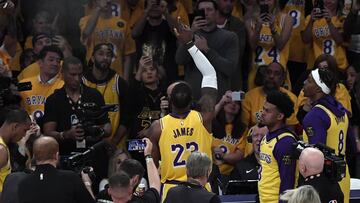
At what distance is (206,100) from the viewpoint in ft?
32.8

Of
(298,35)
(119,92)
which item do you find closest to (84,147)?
(119,92)

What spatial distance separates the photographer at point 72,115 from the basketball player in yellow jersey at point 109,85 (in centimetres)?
38

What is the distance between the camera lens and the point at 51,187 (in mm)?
8219

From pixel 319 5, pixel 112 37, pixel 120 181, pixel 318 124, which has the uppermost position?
pixel 319 5

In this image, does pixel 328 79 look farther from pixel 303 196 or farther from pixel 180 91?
pixel 303 196

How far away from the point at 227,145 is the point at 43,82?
2356 millimetres

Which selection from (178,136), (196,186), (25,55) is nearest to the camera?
(196,186)

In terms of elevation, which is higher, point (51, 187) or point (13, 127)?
point (13, 127)

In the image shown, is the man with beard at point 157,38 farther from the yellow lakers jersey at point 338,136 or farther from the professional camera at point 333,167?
the professional camera at point 333,167

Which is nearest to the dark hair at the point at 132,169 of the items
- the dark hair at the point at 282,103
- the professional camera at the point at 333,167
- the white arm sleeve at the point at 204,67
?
the professional camera at the point at 333,167

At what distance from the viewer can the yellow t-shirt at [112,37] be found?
42.7 feet

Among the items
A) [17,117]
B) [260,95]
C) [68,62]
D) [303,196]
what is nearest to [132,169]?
[303,196]

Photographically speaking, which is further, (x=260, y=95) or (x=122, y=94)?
(x=260, y=95)

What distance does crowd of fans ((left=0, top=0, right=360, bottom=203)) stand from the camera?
9.51 meters
